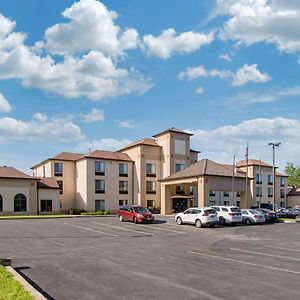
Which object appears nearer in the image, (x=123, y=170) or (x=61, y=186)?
(x=61, y=186)

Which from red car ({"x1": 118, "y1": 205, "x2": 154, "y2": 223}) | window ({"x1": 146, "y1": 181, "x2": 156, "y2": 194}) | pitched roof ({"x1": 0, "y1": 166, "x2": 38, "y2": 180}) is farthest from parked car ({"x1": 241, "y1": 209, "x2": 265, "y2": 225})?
pitched roof ({"x1": 0, "y1": 166, "x2": 38, "y2": 180})

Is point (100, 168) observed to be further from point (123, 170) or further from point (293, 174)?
point (293, 174)

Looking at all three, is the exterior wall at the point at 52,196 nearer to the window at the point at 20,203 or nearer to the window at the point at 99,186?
the window at the point at 20,203

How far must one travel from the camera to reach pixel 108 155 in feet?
190

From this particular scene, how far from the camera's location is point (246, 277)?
11523 mm

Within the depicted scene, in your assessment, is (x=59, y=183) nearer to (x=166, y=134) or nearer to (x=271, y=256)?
(x=166, y=134)

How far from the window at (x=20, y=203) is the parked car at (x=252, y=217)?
2829 centimetres

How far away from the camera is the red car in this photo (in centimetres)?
3434

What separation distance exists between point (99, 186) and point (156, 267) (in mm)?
43322

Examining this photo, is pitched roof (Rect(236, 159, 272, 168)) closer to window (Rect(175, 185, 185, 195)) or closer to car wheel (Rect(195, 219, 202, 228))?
window (Rect(175, 185, 185, 195))

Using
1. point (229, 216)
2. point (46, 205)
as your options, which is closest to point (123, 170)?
point (46, 205)

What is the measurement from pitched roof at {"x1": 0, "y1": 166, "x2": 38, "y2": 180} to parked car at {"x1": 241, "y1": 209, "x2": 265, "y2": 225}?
28.0 m

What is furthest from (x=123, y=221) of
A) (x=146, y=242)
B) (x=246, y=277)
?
(x=246, y=277)

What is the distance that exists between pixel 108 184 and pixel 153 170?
7.06 meters
